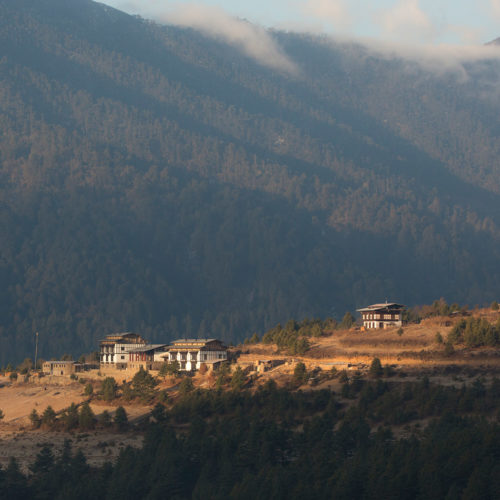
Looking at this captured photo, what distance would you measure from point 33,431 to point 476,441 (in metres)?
70.9

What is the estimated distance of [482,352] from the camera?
152 meters

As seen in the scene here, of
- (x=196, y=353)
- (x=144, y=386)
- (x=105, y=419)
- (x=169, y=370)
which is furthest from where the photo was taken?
(x=196, y=353)

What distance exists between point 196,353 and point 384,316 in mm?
31807

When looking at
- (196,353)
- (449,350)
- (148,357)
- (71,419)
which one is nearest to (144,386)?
(71,419)

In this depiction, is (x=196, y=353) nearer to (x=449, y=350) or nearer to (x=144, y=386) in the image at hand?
(x=144, y=386)

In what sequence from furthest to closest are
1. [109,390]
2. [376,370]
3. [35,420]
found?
[109,390], [35,420], [376,370]

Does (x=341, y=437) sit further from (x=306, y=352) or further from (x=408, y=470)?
(x=306, y=352)

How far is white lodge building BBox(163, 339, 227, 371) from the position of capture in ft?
610

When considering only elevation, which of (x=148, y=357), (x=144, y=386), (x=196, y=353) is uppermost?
(x=196, y=353)

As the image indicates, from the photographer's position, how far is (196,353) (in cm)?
18762

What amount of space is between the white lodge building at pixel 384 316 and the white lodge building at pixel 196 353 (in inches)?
979

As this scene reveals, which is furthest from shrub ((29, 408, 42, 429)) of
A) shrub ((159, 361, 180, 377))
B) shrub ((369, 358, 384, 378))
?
shrub ((369, 358, 384, 378))

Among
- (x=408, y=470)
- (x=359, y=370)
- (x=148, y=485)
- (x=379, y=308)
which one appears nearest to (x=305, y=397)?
(x=359, y=370)

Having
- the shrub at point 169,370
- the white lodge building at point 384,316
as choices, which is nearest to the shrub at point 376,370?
the shrub at point 169,370
